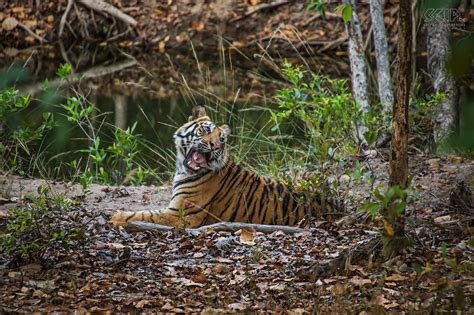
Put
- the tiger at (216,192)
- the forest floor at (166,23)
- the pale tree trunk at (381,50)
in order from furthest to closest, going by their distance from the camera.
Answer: the forest floor at (166,23) → the pale tree trunk at (381,50) → the tiger at (216,192)

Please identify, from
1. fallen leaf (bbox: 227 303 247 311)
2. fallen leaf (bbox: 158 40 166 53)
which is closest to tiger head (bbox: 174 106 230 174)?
fallen leaf (bbox: 227 303 247 311)

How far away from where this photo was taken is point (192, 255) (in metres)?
4.43

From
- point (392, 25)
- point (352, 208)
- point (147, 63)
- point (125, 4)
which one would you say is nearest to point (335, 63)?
point (392, 25)

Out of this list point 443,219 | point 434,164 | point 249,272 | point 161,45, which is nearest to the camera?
point 249,272

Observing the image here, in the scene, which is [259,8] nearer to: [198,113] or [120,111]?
[120,111]

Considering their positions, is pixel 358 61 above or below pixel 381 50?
below

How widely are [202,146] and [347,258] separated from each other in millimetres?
2009

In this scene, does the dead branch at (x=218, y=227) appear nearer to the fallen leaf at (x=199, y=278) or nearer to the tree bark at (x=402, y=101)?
the fallen leaf at (x=199, y=278)

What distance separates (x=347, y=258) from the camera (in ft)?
13.0

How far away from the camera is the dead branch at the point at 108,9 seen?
18.6 metres

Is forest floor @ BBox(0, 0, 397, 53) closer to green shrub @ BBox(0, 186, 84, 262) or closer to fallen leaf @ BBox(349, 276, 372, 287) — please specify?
green shrub @ BBox(0, 186, 84, 262)

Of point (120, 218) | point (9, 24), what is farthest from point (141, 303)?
point (9, 24)

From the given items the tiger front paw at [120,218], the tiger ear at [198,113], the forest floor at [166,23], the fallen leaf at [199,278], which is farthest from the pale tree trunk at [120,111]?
the fallen leaf at [199,278]

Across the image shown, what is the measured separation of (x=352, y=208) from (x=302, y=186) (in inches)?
24.1
